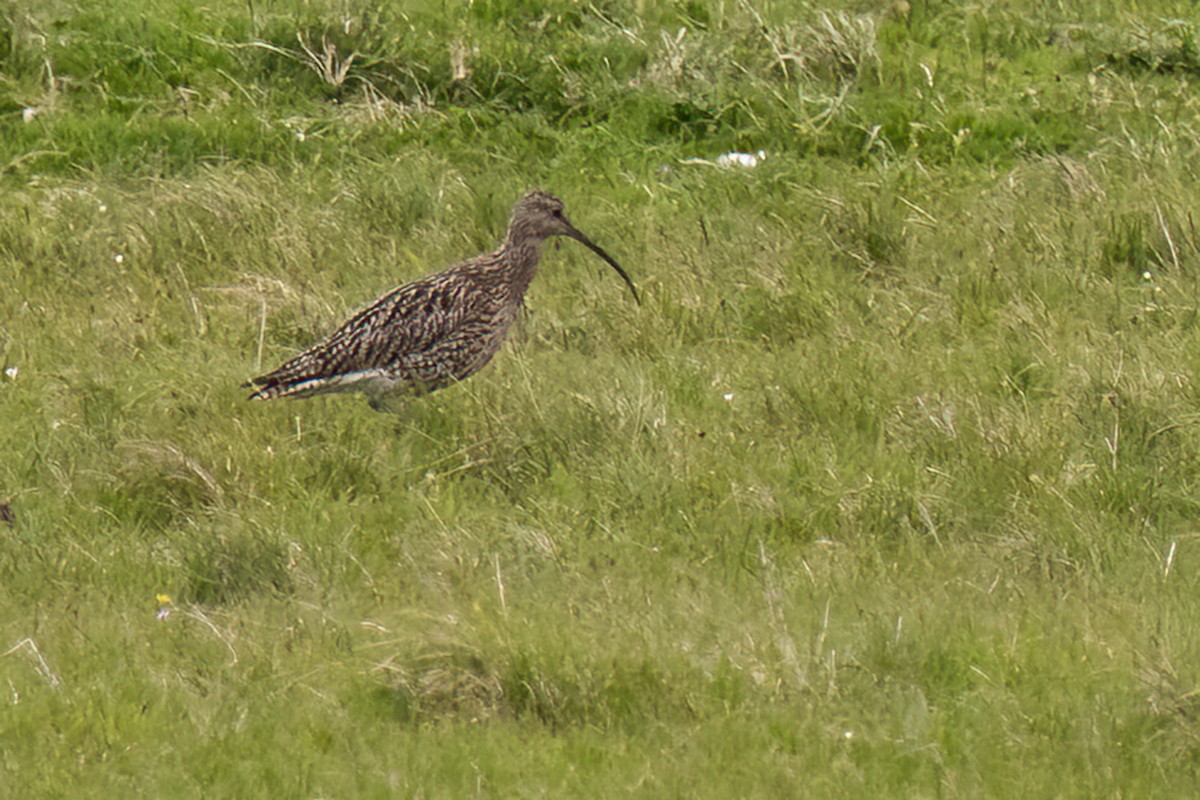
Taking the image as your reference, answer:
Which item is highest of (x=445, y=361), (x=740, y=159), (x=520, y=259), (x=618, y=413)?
(x=618, y=413)

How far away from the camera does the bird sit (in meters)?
7.80

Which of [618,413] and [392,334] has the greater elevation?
[618,413]

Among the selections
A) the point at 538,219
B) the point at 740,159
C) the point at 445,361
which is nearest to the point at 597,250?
the point at 538,219

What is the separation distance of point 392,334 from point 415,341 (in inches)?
4.2

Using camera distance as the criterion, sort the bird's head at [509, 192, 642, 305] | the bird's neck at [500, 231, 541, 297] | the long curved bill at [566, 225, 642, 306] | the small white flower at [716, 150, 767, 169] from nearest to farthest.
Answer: the bird's neck at [500, 231, 541, 297] < the bird's head at [509, 192, 642, 305] < the long curved bill at [566, 225, 642, 306] < the small white flower at [716, 150, 767, 169]

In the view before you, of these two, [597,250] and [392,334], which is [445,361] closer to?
[392,334]

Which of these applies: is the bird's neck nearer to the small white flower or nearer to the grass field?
the grass field

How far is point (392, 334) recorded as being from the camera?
8016 mm

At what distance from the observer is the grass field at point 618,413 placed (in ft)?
17.0

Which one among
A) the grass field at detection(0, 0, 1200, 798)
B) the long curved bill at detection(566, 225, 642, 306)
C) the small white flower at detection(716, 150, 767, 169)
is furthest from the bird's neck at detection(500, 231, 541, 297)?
the small white flower at detection(716, 150, 767, 169)

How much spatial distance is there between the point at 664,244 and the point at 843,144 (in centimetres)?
174

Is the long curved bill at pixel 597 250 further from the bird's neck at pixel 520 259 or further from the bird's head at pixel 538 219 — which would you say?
the bird's neck at pixel 520 259

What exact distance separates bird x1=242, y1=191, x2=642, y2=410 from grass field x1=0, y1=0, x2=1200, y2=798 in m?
0.16

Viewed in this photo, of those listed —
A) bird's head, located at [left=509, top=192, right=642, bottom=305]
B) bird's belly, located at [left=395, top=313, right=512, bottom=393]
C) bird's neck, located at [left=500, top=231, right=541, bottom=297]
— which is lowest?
bird's belly, located at [left=395, top=313, right=512, bottom=393]
